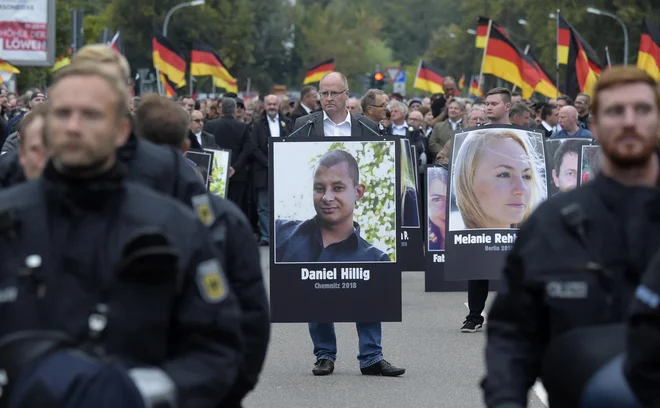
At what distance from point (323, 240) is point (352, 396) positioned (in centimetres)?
135

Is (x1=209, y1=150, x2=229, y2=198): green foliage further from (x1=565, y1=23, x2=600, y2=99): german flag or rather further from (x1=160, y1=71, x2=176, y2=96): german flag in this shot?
(x1=160, y1=71, x2=176, y2=96): german flag

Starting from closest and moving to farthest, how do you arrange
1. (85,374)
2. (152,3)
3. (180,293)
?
(85,374), (180,293), (152,3)

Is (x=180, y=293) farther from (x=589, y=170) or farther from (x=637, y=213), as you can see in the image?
(x=589, y=170)

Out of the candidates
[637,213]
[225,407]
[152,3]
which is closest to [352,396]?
[225,407]

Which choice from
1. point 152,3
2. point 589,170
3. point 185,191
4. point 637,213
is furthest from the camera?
point 152,3

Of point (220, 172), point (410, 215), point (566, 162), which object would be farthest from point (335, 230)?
point (410, 215)

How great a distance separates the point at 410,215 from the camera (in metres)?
14.6

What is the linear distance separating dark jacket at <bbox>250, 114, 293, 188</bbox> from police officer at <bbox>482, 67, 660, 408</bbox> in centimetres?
1727

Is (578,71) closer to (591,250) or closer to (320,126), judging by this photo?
(320,126)

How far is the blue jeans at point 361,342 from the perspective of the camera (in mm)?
10156

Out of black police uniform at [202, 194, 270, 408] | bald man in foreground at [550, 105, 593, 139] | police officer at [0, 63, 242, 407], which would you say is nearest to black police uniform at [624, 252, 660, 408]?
police officer at [0, 63, 242, 407]

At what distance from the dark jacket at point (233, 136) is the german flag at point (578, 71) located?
18.6 ft

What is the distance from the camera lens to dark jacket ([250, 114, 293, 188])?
71.4ft

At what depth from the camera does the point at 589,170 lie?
1348 cm
